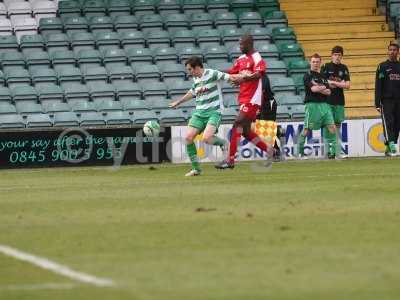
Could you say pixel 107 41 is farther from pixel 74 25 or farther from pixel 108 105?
pixel 108 105

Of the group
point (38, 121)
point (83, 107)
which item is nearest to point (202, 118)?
point (38, 121)

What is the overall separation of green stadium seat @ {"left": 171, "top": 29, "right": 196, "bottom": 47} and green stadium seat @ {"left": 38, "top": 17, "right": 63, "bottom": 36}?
2.77m

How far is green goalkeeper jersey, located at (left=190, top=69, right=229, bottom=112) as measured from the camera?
21.2 m

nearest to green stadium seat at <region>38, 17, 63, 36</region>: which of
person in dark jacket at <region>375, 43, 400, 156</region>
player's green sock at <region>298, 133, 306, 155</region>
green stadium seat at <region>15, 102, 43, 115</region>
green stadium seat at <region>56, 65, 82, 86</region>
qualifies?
green stadium seat at <region>56, 65, 82, 86</region>

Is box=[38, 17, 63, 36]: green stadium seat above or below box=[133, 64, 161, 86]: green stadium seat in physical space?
above

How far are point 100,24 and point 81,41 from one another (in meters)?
0.96

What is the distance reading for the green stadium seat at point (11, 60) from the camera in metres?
30.3

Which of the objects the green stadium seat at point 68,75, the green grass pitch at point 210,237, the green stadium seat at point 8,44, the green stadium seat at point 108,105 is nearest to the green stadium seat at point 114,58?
the green stadium seat at point 68,75

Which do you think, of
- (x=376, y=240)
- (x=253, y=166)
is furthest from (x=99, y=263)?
(x=253, y=166)

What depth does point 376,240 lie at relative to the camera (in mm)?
10719

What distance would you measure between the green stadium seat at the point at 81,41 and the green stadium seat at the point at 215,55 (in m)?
2.77

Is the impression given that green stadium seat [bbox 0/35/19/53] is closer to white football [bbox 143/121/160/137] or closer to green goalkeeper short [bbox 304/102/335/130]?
white football [bbox 143/121/160/137]

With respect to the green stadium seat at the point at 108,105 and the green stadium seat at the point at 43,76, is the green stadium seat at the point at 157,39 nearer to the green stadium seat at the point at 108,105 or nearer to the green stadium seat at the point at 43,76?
the green stadium seat at the point at 43,76

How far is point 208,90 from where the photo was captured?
2127 cm
